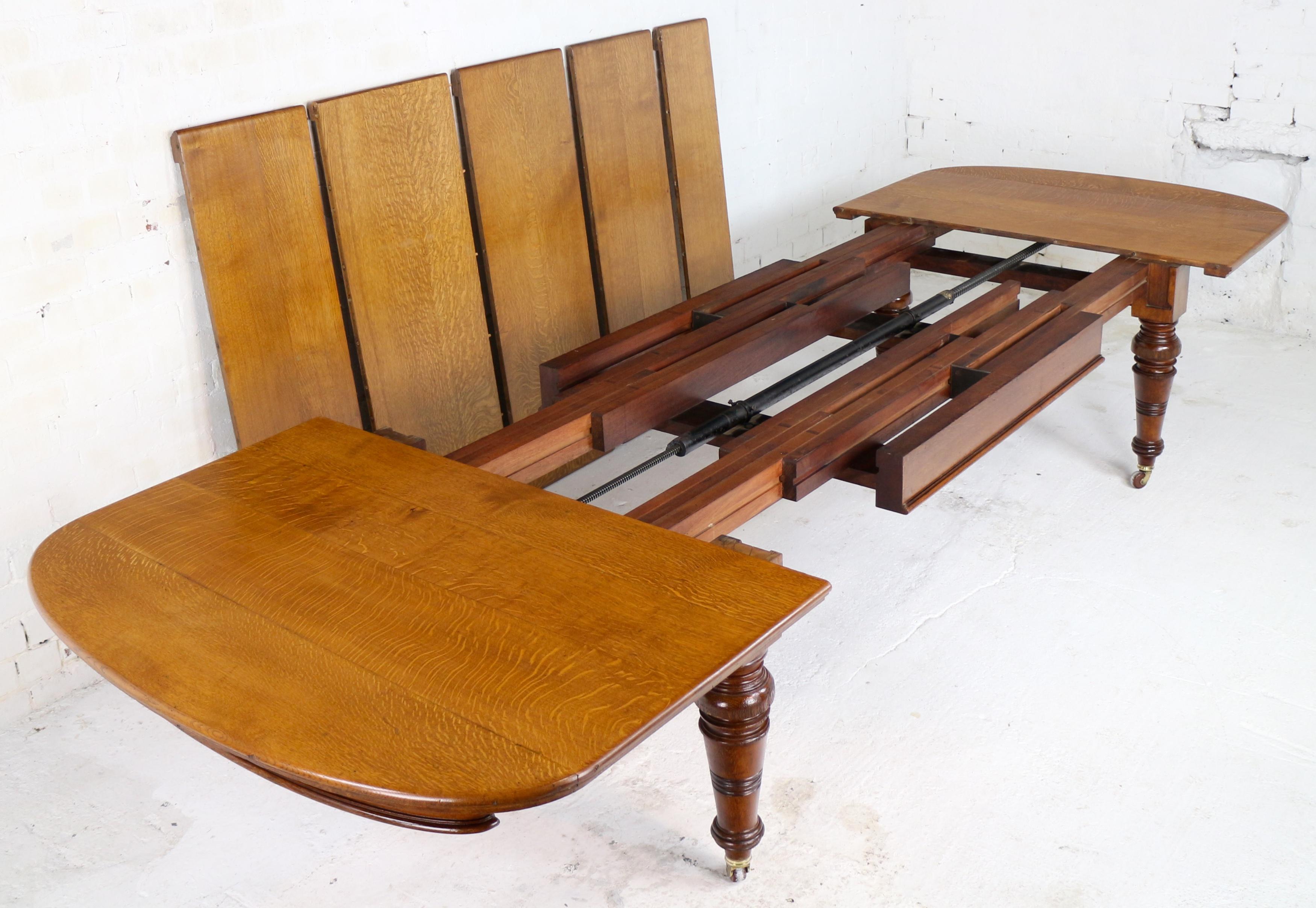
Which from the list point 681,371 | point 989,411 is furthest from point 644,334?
point 989,411

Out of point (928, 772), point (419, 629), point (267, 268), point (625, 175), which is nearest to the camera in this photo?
point (419, 629)

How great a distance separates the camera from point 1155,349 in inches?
134

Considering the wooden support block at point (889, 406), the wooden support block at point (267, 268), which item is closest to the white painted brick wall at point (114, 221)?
the wooden support block at point (267, 268)

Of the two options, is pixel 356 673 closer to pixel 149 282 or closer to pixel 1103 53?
pixel 149 282

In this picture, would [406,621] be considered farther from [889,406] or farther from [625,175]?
[625,175]

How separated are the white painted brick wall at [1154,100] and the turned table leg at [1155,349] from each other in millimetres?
1338

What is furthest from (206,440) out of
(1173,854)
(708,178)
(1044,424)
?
(1044,424)

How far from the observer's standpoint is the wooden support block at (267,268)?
2.72m

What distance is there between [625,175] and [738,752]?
6.99 feet

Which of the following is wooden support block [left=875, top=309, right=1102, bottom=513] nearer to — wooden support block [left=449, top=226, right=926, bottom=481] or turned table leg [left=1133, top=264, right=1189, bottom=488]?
turned table leg [left=1133, top=264, right=1189, bottom=488]

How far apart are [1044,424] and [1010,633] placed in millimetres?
1267

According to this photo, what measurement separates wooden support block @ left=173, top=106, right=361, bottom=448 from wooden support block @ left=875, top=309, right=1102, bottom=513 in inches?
54.6

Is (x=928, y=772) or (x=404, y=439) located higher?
(x=404, y=439)

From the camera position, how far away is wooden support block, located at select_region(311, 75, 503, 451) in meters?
2.98
